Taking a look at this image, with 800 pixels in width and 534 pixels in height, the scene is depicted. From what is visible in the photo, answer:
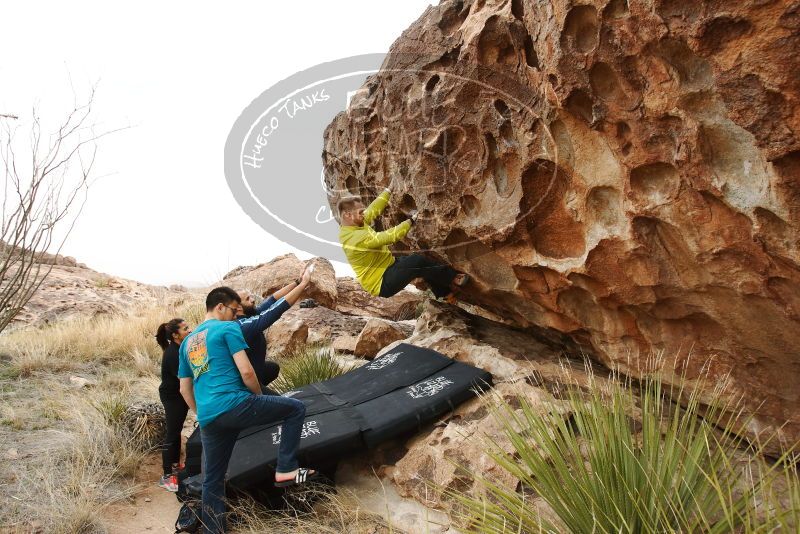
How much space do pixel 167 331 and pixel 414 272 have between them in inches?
89.7

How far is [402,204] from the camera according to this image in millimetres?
5457

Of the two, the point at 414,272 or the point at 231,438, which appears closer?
the point at 231,438

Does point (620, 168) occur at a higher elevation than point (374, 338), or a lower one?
higher

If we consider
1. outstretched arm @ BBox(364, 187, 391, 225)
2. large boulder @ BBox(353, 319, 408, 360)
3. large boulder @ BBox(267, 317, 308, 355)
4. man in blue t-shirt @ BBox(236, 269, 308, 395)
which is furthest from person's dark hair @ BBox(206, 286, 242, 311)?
large boulder @ BBox(267, 317, 308, 355)

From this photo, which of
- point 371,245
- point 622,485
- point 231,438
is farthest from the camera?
point 371,245

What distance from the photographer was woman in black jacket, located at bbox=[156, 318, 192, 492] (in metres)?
5.02

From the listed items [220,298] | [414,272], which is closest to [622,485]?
[220,298]

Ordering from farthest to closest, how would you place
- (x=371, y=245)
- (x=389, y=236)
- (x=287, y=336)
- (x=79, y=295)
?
(x=79, y=295), (x=287, y=336), (x=371, y=245), (x=389, y=236)

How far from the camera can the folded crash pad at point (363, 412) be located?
171 inches

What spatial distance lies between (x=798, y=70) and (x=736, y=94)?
0.86 ft

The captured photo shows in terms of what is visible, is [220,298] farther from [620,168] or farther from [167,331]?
[620,168]

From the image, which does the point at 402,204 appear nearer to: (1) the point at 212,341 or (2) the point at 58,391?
(1) the point at 212,341

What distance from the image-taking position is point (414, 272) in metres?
5.54

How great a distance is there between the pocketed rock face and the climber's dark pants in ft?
0.63
